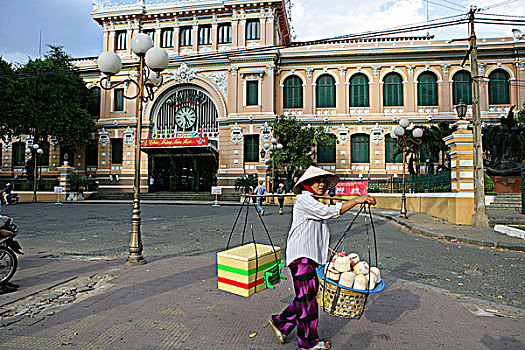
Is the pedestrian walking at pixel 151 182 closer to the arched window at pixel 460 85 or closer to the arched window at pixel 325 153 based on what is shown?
the arched window at pixel 325 153

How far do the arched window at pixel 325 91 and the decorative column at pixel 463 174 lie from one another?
20114 mm

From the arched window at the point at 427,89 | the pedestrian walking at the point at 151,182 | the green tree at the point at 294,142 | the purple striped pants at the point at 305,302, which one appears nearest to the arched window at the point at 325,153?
the green tree at the point at 294,142

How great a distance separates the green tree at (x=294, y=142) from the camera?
28.0 m

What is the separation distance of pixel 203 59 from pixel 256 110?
703 cm

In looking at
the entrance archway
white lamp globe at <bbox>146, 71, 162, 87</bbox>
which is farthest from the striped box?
the entrance archway

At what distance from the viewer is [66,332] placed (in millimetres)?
3605

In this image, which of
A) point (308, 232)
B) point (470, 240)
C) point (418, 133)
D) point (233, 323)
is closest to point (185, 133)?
point (418, 133)

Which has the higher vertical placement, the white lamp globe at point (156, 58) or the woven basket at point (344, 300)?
the white lamp globe at point (156, 58)

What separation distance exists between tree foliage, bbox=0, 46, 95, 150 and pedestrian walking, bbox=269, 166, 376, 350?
31008 mm

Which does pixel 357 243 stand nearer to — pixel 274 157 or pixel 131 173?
pixel 274 157

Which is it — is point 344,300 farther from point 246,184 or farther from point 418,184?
point 246,184

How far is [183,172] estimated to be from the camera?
114ft

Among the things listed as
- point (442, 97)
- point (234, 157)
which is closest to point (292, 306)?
point (234, 157)

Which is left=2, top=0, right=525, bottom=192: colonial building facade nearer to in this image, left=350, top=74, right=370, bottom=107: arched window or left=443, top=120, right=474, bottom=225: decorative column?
left=350, top=74, right=370, bottom=107: arched window
